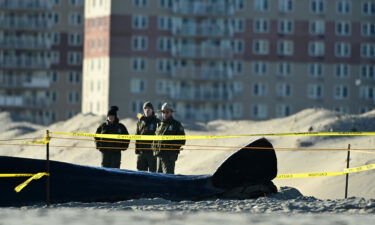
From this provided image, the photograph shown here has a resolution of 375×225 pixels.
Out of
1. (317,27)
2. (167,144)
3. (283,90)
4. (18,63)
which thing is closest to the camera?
(167,144)

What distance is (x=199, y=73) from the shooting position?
9900 cm

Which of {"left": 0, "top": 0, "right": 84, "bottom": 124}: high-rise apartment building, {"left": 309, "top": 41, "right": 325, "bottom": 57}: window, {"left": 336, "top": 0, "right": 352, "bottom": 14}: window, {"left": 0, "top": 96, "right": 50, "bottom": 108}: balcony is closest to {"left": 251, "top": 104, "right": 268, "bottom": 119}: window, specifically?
{"left": 309, "top": 41, "right": 325, "bottom": 57}: window

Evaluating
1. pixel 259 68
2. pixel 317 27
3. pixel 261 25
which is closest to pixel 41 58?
pixel 259 68

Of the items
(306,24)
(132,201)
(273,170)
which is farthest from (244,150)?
(306,24)

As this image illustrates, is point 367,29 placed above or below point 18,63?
above

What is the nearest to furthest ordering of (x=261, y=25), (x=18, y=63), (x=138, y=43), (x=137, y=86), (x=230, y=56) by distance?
(x=138, y=43) < (x=137, y=86) < (x=230, y=56) < (x=261, y=25) < (x=18, y=63)

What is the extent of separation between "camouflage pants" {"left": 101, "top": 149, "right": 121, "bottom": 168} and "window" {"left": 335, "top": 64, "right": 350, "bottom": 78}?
79785 millimetres

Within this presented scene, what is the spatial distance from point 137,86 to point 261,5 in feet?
38.5

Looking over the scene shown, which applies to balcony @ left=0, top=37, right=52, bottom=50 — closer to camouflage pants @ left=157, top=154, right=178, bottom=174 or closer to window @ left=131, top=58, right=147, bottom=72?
window @ left=131, top=58, right=147, bottom=72

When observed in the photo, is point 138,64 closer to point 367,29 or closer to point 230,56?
point 230,56

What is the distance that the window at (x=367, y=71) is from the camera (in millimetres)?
105375

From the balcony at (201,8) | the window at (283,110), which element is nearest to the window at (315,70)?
the window at (283,110)

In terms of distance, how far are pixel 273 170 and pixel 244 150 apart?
676 mm

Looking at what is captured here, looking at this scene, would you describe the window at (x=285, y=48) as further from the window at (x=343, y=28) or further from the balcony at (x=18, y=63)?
the balcony at (x=18, y=63)
